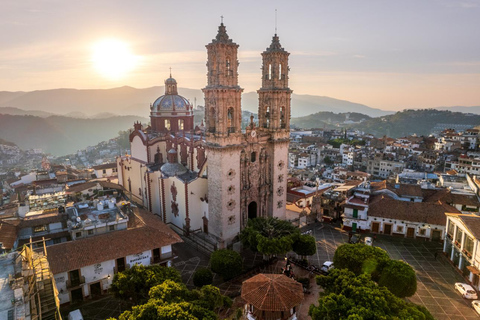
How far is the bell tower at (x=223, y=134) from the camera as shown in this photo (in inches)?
1217

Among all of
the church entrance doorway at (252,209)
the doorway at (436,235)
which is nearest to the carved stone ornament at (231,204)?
the church entrance doorway at (252,209)

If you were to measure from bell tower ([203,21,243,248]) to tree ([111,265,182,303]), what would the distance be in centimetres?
1164

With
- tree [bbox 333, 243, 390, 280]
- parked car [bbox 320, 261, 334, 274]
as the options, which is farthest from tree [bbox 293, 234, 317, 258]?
tree [bbox 333, 243, 390, 280]

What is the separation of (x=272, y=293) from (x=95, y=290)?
48.2 ft

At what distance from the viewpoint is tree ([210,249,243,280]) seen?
84.0 ft

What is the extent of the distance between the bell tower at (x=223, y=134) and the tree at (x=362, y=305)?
52.5ft

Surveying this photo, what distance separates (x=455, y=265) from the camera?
29.8 m

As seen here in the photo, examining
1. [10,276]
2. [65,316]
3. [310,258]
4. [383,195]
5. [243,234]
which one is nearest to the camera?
[10,276]

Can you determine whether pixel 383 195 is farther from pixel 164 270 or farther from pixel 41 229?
pixel 41 229

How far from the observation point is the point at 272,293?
65.1 feet

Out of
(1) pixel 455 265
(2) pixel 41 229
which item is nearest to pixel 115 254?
(2) pixel 41 229

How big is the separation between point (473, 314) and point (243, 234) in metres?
18.3

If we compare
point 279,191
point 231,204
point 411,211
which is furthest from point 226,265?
point 411,211

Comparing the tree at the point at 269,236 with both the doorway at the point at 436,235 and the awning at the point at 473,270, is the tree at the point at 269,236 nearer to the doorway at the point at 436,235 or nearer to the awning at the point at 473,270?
the awning at the point at 473,270
